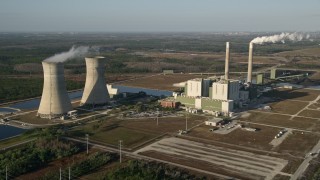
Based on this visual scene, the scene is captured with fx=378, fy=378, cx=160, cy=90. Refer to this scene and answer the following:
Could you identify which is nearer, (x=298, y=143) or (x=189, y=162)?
(x=189, y=162)

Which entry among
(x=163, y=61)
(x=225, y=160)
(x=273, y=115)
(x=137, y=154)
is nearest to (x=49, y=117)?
(x=137, y=154)

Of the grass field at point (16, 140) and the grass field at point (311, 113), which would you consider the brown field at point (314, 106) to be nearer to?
the grass field at point (311, 113)

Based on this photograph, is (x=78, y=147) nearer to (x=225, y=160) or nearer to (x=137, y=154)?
(x=137, y=154)

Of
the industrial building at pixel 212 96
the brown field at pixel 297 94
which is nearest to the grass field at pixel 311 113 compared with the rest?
the industrial building at pixel 212 96

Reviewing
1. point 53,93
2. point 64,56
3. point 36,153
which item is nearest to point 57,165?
point 36,153

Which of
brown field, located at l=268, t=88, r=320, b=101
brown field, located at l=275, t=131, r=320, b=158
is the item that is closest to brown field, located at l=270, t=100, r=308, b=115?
brown field, located at l=268, t=88, r=320, b=101

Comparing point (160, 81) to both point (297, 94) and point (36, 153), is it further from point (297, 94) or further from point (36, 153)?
point (36, 153)
